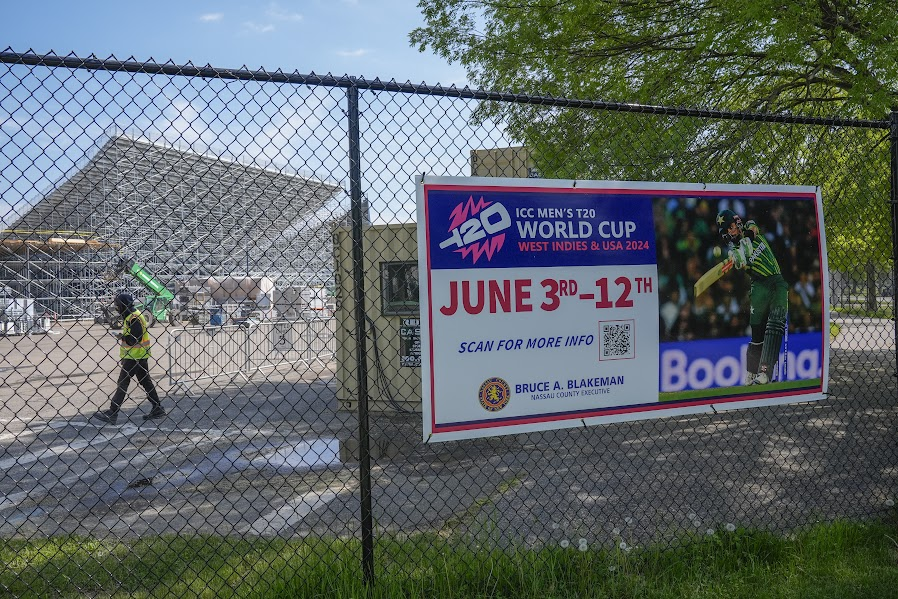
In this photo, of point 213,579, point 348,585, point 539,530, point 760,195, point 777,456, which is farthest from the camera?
point 777,456

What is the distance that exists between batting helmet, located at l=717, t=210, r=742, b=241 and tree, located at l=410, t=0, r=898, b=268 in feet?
8.02

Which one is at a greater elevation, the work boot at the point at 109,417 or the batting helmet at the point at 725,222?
the batting helmet at the point at 725,222

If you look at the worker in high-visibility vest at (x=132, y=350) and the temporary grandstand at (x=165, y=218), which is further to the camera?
the worker in high-visibility vest at (x=132, y=350)

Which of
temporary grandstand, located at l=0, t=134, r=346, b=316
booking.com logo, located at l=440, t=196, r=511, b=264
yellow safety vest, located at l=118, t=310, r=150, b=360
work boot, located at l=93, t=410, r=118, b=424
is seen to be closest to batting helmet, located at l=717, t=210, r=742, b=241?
booking.com logo, located at l=440, t=196, r=511, b=264

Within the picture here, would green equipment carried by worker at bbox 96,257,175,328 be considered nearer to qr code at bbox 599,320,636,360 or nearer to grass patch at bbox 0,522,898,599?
grass patch at bbox 0,522,898,599

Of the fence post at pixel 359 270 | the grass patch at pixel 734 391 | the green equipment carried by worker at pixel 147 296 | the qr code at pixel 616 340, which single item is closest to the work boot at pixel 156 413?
the green equipment carried by worker at pixel 147 296

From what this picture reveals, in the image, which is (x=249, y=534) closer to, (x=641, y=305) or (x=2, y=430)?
(x=641, y=305)

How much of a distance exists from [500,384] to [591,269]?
83 centimetres

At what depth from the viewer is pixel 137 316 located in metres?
9.45

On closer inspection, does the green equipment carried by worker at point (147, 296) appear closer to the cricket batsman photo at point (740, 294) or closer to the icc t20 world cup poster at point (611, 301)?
the icc t20 world cup poster at point (611, 301)

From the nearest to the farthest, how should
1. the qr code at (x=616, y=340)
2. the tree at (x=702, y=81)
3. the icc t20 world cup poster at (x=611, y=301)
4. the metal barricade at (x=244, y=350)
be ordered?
the icc t20 world cup poster at (x=611, y=301)
the qr code at (x=616, y=340)
the tree at (x=702, y=81)
the metal barricade at (x=244, y=350)

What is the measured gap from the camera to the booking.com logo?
3.29 meters

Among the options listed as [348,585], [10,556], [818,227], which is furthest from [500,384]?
[10,556]

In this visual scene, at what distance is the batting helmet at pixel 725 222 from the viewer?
13.1ft
